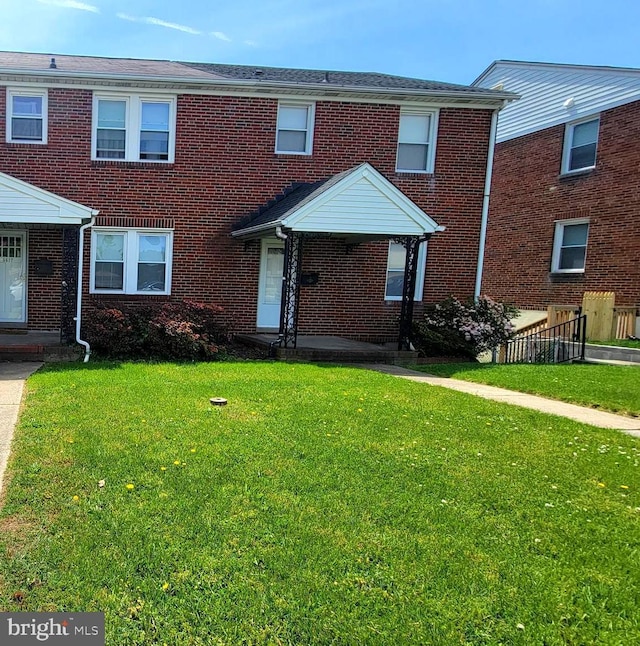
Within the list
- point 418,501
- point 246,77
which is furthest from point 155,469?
point 246,77

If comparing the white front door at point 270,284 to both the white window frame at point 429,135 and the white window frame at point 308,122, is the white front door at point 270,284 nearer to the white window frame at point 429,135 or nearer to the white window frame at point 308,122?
the white window frame at point 308,122

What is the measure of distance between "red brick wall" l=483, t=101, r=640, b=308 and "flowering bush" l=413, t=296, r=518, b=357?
221 inches

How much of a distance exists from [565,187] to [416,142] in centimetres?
716

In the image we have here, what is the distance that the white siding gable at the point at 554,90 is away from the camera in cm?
1636

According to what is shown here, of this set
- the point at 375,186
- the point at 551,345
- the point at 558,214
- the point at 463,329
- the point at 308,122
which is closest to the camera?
the point at 375,186

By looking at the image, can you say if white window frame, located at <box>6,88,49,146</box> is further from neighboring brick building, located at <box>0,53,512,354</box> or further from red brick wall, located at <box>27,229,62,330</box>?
red brick wall, located at <box>27,229,62,330</box>

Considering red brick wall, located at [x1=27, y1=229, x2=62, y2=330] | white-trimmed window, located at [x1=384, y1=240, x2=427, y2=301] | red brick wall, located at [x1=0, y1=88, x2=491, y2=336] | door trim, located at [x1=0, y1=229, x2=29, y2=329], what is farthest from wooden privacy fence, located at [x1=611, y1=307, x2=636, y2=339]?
door trim, located at [x1=0, y1=229, x2=29, y2=329]

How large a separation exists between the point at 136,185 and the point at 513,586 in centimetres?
1196

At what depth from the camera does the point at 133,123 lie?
12.5 metres

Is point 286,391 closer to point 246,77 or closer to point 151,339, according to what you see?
point 151,339

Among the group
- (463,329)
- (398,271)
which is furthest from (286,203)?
(463,329)

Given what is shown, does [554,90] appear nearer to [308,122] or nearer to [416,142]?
[416,142]

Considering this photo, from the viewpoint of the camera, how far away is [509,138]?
66.5 feet

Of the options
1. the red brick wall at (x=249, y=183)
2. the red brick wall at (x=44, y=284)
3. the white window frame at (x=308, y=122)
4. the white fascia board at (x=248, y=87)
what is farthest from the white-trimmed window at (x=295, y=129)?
the red brick wall at (x=44, y=284)
